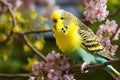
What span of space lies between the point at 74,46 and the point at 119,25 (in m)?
0.12

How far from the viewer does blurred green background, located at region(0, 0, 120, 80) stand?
89cm

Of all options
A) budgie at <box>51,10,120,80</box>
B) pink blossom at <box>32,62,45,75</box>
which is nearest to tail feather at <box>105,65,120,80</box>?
budgie at <box>51,10,120,80</box>

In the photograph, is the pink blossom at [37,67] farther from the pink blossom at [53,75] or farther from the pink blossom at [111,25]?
the pink blossom at [111,25]

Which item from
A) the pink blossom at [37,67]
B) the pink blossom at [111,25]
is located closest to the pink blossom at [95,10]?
the pink blossom at [111,25]

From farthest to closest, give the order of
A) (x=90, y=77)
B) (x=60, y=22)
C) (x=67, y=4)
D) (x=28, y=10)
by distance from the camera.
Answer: (x=67, y=4) < (x=28, y=10) < (x=90, y=77) < (x=60, y=22)

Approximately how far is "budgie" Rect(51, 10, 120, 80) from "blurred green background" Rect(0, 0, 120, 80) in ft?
0.13

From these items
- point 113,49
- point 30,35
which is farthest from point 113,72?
point 30,35

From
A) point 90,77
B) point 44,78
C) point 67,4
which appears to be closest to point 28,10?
point 67,4

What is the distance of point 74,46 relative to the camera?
750 mm

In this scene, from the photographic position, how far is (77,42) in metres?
0.76

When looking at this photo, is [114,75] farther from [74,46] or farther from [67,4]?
[67,4]

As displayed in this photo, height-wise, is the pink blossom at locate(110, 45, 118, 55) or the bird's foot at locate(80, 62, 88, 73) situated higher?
the pink blossom at locate(110, 45, 118, 55)

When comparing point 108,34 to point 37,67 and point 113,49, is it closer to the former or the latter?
point 113,49

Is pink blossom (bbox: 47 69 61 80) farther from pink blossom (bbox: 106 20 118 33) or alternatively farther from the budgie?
pink blossom (bbox: 106 20 118 33)
